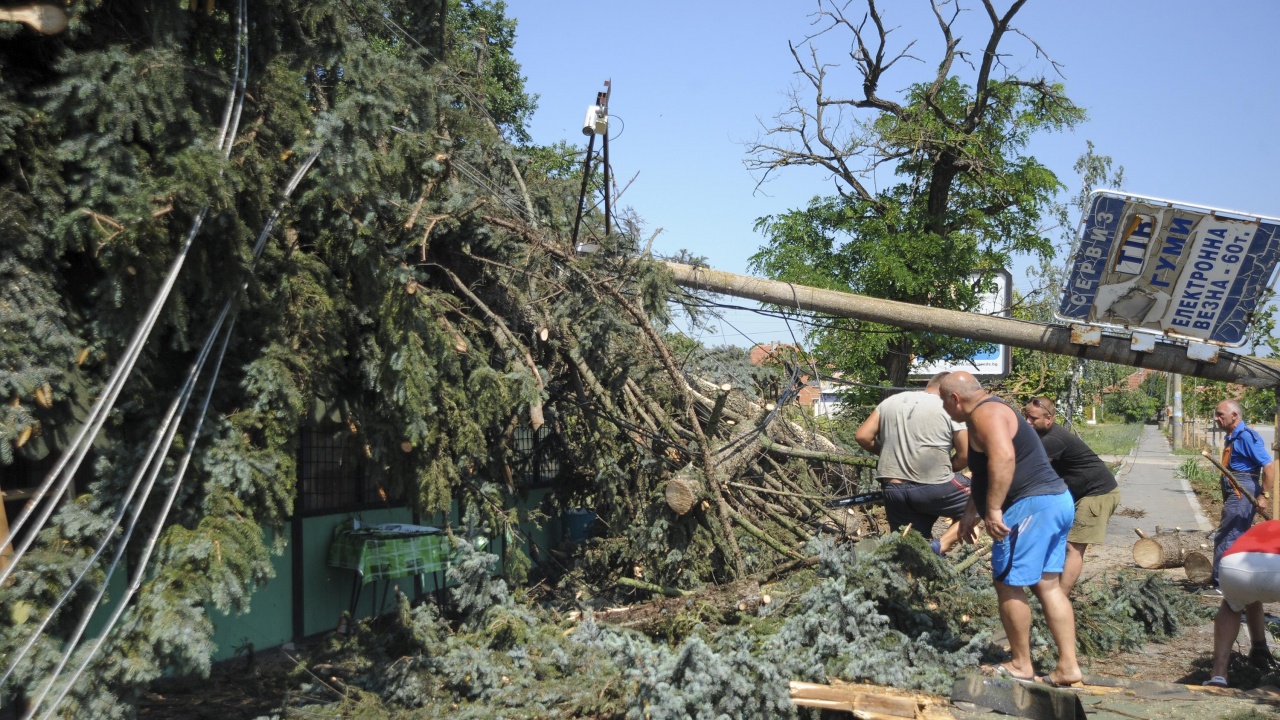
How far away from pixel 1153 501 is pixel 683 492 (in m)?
13.6

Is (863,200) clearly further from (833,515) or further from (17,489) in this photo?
(17,489)

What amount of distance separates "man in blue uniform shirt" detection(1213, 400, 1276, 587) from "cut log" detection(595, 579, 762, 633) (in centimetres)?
395

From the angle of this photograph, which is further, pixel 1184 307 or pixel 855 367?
pixel 855 367

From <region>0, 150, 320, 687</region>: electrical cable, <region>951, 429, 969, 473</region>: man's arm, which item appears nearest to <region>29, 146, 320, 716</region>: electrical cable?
<region>0, 150, 320, 687</region>: electrical cable

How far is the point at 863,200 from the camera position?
13367 mm

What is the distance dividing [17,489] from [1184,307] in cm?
774

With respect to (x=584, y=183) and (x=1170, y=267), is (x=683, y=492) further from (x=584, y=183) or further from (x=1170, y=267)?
(x=1170, y=267)

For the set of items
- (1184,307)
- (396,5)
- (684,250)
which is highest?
(396,5)

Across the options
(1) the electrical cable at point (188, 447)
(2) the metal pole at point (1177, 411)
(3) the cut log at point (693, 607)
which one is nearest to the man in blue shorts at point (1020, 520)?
(3) the cut log at point (693, 607)

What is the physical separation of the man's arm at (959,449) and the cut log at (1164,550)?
3938mm

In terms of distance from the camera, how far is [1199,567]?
8875 millimetres

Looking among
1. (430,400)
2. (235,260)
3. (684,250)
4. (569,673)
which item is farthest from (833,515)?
(235,260)

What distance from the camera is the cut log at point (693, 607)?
636 centimetres

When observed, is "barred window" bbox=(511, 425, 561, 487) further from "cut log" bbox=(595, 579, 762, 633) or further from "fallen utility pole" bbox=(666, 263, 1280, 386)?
"fallen utility pole" bbox=(666, 263, 1280, 386)
